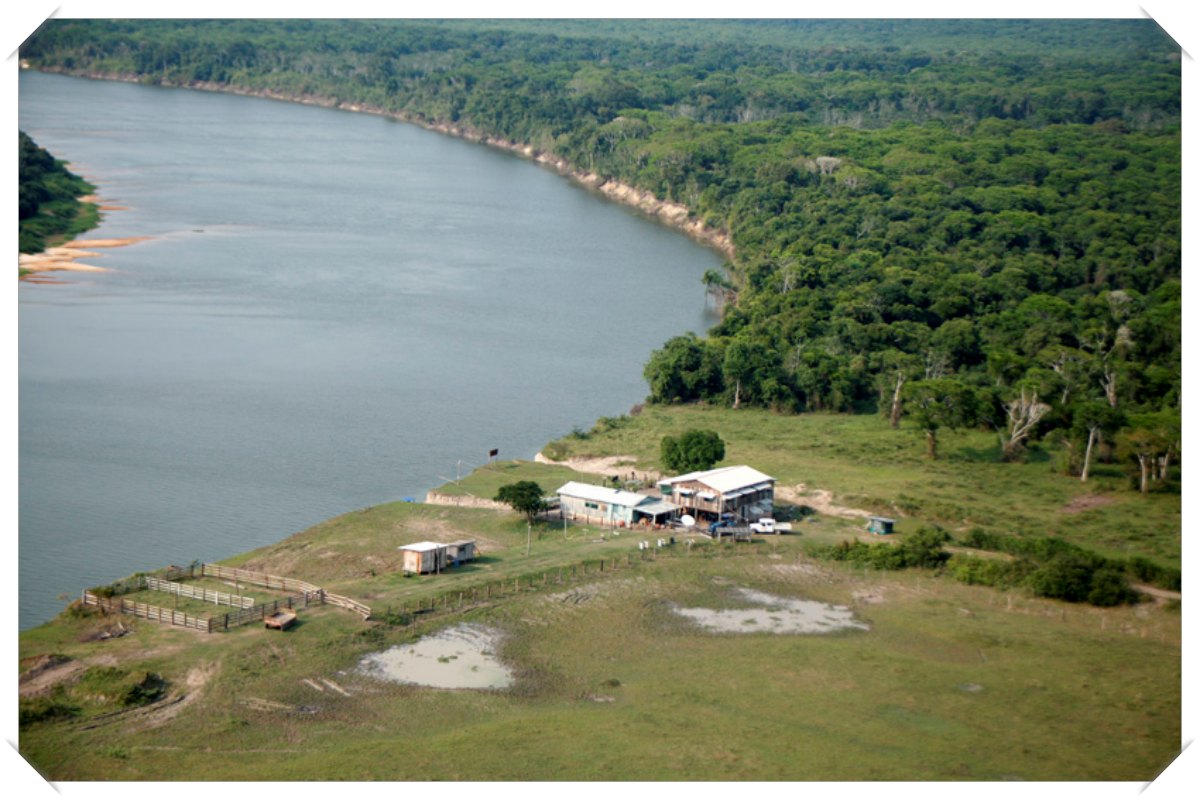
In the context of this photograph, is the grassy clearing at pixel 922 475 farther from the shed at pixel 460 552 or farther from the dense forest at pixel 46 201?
the dense forest at pixel 46 201

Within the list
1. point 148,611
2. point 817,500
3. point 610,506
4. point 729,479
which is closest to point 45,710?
point 148,611

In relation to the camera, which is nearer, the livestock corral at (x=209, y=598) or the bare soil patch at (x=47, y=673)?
the bare soil patch at (x=47, y=673)

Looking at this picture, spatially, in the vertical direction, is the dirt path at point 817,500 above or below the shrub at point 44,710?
above

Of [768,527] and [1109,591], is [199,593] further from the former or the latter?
[1109,591]

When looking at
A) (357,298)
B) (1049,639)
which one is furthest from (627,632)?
(357,298)

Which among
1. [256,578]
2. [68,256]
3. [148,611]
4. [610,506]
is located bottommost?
[148,611]

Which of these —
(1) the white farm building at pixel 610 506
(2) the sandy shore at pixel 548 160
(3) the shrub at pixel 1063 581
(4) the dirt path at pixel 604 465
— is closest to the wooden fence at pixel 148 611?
(1) the white farm building at pixel 610 506

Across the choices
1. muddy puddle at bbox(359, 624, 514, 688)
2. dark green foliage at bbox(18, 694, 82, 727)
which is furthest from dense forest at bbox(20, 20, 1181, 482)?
dark green foliage at bbox(18, 694, 82, 727)
